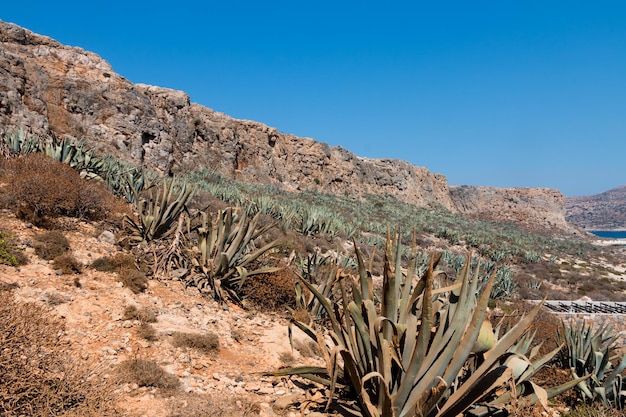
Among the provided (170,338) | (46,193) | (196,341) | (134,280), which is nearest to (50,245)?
(134,280)

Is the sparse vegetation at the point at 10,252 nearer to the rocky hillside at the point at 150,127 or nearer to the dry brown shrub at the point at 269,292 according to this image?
the dry brown shrub at the point at 269,292

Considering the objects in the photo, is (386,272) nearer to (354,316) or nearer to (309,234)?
(354,316)

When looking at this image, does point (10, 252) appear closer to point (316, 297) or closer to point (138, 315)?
point (138, 315)

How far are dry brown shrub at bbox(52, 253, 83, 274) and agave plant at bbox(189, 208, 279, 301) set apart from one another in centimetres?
145

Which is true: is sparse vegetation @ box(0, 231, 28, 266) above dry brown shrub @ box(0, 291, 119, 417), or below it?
above

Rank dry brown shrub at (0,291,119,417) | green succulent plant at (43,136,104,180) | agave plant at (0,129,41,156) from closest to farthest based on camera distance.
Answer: dry brown shrub at (0,291,119,417) → agave plant at (0,129,41,156) → green succulent plant at (43,136,104,180)

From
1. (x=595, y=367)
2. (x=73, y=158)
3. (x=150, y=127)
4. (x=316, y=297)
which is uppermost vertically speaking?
(x=150, y=127)

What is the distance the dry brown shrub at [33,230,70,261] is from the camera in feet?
15.9

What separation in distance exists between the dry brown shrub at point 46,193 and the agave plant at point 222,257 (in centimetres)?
236

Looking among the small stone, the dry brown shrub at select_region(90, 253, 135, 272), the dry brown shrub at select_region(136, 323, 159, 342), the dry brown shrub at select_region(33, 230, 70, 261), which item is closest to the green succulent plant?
the small stone

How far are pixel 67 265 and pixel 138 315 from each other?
A: 1405mm

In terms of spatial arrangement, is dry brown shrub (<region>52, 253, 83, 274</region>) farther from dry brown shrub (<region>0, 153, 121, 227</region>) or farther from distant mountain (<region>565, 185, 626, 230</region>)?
distant mountain (<region>565, 185, 626, 230</region>)

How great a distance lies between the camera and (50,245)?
197 inches

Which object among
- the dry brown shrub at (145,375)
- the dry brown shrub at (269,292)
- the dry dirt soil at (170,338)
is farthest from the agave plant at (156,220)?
the dry brown shrub at (145,375)
